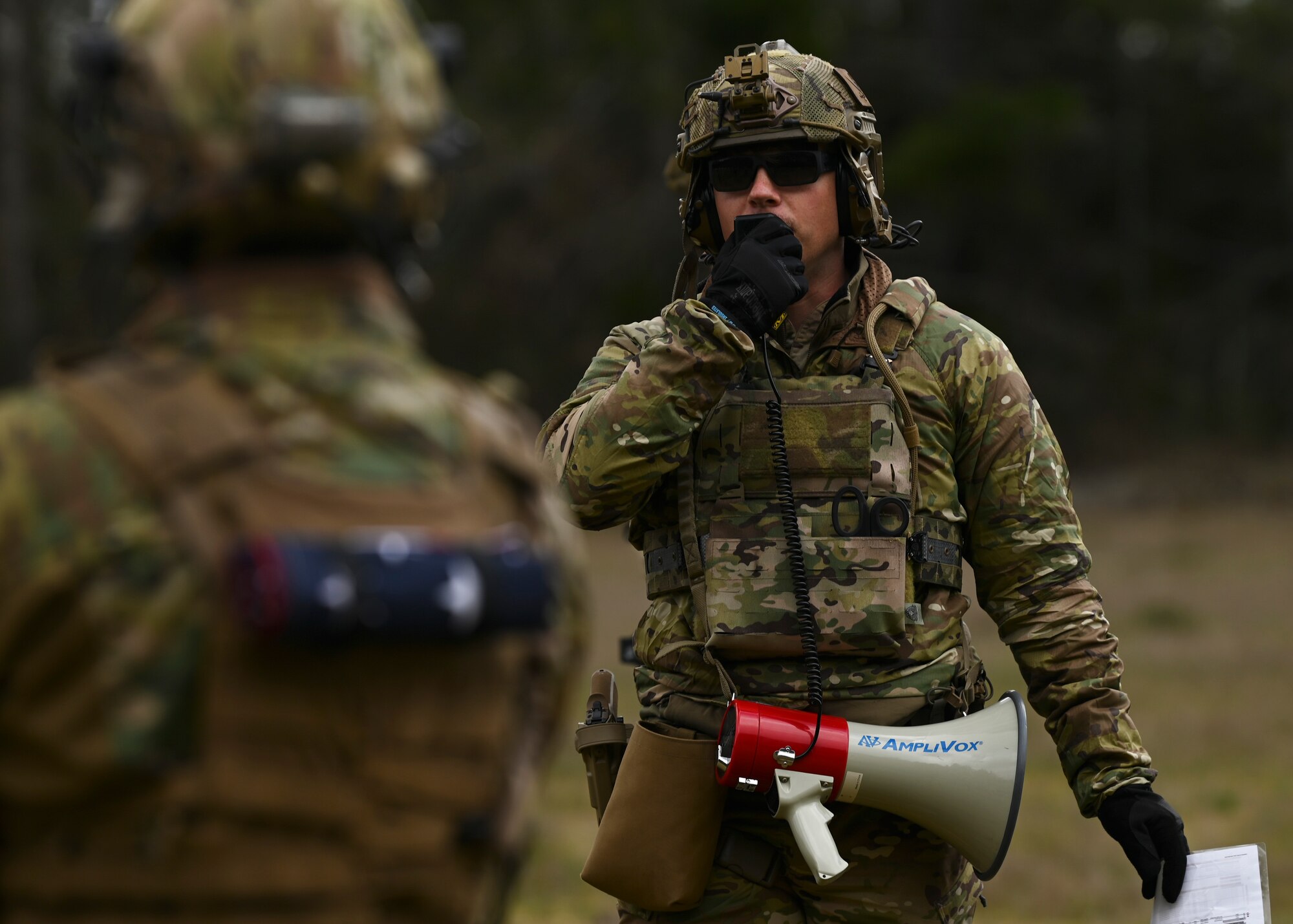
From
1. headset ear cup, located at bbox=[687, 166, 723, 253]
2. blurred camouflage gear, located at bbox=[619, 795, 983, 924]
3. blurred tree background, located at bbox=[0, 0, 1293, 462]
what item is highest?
headset ear cup, located at bbox=[687, 166, 723, 253]

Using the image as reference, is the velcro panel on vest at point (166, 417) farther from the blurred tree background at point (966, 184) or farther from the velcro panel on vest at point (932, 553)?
the blurred tree background at point (966, 184)

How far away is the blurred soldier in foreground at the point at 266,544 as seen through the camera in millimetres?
1752

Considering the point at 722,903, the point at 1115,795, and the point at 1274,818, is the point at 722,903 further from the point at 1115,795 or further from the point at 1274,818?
the point at 1274,818

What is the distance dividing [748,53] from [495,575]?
7.21 feet

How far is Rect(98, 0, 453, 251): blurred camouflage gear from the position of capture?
1870 millimetres

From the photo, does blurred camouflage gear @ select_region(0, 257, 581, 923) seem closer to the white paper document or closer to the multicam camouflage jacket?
the multicam camouflage jacket

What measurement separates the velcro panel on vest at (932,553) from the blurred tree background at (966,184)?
53.6ft

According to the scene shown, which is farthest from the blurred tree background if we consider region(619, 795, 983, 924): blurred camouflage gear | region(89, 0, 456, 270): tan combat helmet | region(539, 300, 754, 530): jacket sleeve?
region(89, 0, 456, 270): tan combat helmet

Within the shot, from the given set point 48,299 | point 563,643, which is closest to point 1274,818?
point 563,643

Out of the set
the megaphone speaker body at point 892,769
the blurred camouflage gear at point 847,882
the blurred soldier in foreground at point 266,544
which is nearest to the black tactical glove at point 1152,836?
the megaphone speaker body at point 892,769

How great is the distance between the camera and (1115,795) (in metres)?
3.45

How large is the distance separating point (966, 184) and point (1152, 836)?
917 inches

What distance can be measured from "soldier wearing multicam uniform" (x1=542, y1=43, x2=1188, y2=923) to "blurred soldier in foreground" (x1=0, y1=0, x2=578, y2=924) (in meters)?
1.44

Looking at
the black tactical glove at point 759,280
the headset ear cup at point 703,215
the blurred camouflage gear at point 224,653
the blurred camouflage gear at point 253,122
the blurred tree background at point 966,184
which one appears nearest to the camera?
the blurred camouflage gear at point 224,653
